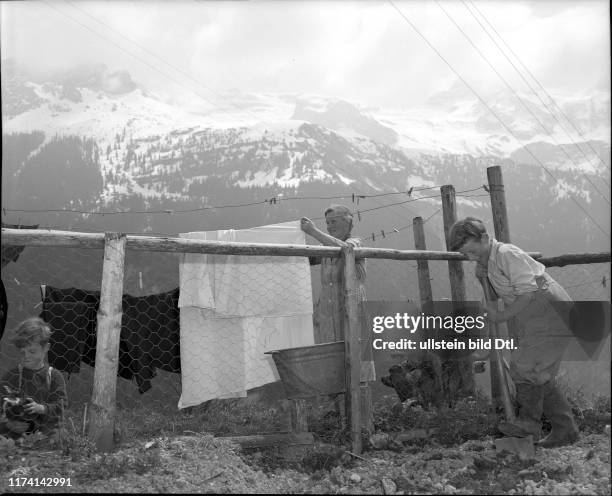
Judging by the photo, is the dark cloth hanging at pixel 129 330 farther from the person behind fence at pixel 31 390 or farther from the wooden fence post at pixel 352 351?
the wooden fence post at pixel 352 351

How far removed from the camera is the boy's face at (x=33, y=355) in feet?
12.1

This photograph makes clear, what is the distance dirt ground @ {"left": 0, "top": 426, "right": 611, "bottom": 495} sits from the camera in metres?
3.12

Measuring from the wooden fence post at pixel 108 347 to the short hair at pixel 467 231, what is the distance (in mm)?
2617

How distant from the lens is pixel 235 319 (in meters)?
4.57

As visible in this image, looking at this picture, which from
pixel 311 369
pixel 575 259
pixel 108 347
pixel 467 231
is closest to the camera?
pixel 108 347

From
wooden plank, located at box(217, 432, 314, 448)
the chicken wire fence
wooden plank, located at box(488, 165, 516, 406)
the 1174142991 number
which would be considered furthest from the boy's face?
wooden plank, located at box(488, 165, 516, 406)

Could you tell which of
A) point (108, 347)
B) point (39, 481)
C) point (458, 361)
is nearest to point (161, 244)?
point (108, 347)

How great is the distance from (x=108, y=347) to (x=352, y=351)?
1826 mm

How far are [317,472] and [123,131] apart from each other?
501 feet

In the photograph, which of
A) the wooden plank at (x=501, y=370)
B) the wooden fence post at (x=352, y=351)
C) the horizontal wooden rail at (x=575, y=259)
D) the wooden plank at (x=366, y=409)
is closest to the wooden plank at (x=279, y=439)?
the wooden fence post at (x=352, y=351)

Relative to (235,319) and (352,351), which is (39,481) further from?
(352,351)

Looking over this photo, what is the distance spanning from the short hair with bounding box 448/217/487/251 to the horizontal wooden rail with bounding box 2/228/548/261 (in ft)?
1.93

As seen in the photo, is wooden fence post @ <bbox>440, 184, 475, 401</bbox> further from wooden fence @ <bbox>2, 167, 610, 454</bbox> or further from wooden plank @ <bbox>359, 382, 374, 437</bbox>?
wooden plank @ <bbox>359, 382, 374, 437</bbox>

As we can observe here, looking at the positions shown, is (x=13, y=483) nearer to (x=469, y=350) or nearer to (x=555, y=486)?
(x=555, y=486)
